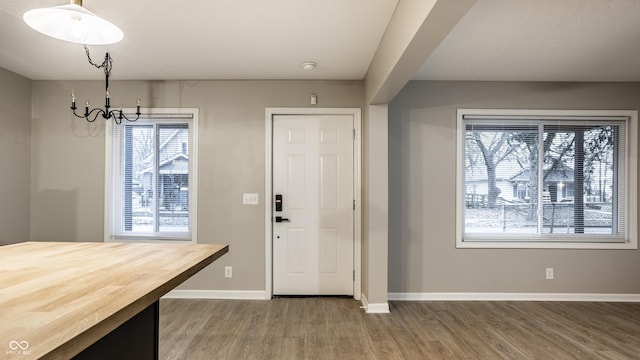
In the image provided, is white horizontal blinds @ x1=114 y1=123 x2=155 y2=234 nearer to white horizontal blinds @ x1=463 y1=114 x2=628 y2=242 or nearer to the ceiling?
the ceiling

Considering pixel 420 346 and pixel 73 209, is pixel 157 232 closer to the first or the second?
pixel 73 209

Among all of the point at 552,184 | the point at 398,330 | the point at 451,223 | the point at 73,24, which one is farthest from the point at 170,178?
the point at 552,184

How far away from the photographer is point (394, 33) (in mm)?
2350

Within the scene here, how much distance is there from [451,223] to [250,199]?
2211mm

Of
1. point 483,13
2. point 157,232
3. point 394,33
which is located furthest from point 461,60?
point 157,232

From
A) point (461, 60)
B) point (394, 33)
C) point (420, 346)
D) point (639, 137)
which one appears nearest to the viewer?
point (394, 33)

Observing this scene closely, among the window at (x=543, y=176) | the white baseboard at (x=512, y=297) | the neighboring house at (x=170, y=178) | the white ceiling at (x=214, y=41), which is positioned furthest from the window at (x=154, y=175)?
the window at (x=543, y=176)

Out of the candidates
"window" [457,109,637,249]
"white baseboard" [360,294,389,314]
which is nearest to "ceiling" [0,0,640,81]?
"window" [457,109,637,249]

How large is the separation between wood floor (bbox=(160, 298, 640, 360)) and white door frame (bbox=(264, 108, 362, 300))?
1.01 ft

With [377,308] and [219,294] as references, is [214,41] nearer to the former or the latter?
[219,294]

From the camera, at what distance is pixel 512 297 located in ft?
12.5

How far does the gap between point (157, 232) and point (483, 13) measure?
3731 mm

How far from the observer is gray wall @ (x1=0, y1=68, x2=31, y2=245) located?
3.52 metres

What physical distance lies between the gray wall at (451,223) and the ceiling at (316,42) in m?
0.23
